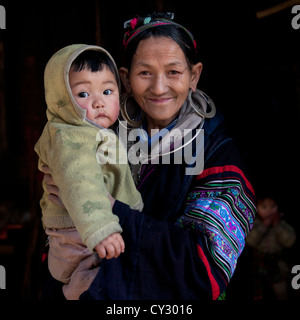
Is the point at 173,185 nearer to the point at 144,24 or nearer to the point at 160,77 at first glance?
the point at 160,77

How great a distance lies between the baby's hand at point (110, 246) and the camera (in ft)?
5.96

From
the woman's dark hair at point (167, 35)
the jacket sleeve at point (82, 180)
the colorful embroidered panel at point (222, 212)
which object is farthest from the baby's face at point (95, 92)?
the colorful embroidered panel at point (222, 212)

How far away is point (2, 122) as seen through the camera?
19.6 feet

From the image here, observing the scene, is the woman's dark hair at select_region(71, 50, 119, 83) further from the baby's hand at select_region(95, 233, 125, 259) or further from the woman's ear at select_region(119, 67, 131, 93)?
the baby's hand at select_region(95, 233, 125, 259)

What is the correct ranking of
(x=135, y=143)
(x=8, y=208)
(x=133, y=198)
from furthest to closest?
(x=8, y=208) < (x=135, y=143) < (x=133, y=198)

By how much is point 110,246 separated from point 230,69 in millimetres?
2321

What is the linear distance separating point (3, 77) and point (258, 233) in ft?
12.6

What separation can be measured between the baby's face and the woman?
0.38 m

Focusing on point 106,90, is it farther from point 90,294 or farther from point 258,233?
point 258,233

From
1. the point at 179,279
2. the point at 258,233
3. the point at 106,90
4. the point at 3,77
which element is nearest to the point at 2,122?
the point at 3,77

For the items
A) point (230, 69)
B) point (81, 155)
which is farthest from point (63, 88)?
point (230, 69)

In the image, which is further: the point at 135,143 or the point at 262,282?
the point at 262,282

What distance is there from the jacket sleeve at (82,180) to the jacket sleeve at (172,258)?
8.3 inches

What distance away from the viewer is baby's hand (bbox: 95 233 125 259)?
1817 millimetres
